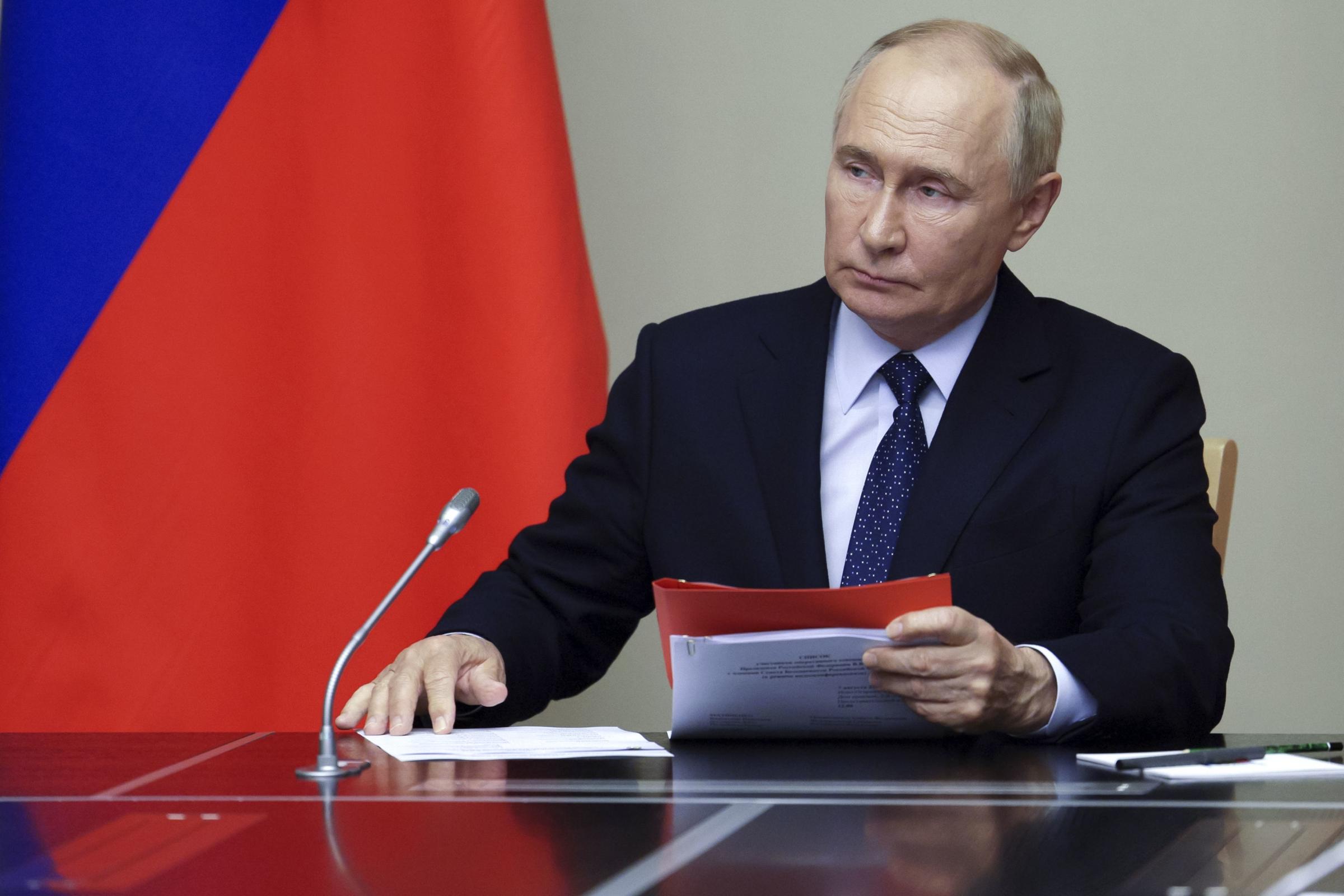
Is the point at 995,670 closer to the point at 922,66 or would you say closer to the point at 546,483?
the point at 922,66

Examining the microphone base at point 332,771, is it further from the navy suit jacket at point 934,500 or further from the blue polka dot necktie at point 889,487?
the blue polka dot necktie at point 889,487

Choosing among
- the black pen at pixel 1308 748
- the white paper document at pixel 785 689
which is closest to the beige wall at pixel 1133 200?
the white paper document at pixel 785 689

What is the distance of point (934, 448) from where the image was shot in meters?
1.90

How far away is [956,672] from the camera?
1.43 meters

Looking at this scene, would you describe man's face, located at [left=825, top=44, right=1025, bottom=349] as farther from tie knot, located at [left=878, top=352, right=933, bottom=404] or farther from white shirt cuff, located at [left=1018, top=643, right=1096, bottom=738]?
white shirt cuff, located at [left=1018, top=643, right=1096, bottom=738]

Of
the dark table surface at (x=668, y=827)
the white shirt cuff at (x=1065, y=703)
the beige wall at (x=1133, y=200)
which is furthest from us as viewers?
the beige wall at (x=1133, y=200)

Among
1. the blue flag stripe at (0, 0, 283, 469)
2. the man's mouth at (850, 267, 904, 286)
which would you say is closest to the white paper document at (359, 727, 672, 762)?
the man's mouth at (850, 267, 904, 286)

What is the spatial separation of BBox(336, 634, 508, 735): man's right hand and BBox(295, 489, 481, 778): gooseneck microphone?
0.20 meters

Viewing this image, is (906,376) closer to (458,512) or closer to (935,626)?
(935,626)

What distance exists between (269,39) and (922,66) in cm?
114

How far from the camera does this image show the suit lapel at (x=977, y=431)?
6.09 ft

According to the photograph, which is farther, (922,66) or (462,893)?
(922,66)

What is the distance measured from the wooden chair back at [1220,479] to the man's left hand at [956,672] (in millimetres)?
669

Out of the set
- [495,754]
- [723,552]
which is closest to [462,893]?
[495,754]
